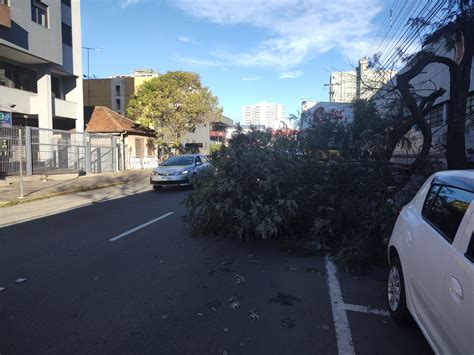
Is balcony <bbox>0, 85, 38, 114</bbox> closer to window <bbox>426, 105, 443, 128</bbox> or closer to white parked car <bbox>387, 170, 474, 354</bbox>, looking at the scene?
window <bbox>426, 105, 443, 128</bbox>

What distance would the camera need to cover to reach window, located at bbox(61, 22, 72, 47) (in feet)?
90.6

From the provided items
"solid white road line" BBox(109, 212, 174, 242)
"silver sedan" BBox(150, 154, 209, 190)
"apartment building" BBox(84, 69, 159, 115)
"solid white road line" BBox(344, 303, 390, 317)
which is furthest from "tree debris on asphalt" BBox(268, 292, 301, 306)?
"apartment building" BBox(84, 69, 159, 115)

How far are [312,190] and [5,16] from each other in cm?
1939

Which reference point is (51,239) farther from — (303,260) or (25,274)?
(303,260)

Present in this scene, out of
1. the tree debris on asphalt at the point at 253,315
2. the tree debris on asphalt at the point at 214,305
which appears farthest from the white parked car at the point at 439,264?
the tree debris on asphalt at the point at 214,305

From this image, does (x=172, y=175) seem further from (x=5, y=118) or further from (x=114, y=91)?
(x=114, y=91)

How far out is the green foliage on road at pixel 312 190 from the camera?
6.80 meters

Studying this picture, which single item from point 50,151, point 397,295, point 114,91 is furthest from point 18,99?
point 114,91

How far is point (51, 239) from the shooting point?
785 centimetres

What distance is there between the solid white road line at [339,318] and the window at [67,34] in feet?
90.7

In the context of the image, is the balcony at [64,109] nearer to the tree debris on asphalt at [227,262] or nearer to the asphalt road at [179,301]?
the asphalt road at [179,301]

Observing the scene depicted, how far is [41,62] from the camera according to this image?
Answer: 2497 centimetres

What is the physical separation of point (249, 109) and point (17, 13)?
20861 mm

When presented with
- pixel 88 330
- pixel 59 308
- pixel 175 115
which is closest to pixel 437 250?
pixel 88 330
